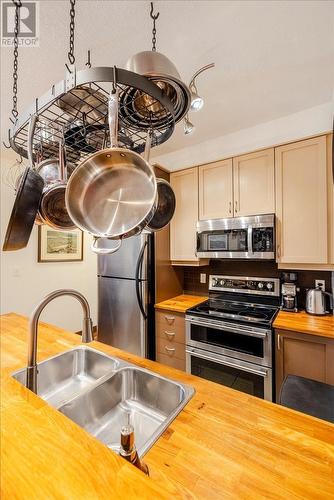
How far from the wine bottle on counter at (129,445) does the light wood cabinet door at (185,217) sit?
2020 millimetres

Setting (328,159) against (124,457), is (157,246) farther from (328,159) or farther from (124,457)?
(124,457)

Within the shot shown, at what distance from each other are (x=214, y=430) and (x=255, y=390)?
1.29 metres

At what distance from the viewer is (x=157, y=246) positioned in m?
2.44

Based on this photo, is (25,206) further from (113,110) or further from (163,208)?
(163,208)

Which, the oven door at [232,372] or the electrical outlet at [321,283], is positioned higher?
the electrical outlet at [321,283]

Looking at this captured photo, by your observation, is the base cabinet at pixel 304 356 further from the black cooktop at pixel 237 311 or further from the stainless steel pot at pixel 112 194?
the stainless steel pot at pixel 112 194

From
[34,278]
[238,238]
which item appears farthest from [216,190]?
[34,278]

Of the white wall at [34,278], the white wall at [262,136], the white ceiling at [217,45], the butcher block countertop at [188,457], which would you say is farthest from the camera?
the white wall at [34,278]

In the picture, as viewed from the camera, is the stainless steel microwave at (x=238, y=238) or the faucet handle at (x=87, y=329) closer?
the faucet handle at (x=87, y=329)

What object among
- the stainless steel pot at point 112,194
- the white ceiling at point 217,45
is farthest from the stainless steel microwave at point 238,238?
the stainless steel pot at point 112,194

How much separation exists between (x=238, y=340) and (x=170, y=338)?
0.67 metres

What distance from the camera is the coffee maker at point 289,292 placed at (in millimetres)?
2075

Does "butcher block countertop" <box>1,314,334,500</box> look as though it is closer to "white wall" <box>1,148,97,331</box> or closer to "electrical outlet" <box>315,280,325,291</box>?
"electrical outlet" <box>315,280,325,291</box>

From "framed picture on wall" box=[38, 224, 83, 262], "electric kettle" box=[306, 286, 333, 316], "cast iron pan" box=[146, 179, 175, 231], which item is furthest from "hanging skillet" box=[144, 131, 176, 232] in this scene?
"framed picture on wall" box=[38, 224, 83, 262]
